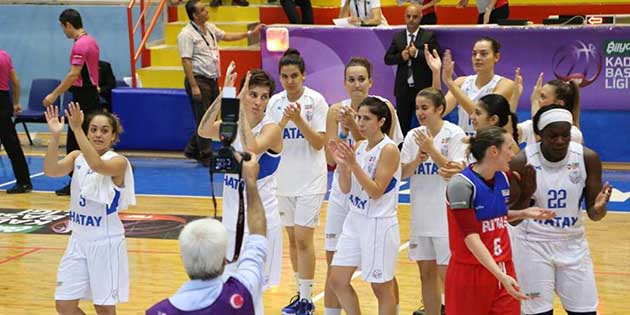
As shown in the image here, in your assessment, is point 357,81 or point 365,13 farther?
point 365,13

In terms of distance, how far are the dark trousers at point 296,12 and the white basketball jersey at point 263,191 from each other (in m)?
9.86

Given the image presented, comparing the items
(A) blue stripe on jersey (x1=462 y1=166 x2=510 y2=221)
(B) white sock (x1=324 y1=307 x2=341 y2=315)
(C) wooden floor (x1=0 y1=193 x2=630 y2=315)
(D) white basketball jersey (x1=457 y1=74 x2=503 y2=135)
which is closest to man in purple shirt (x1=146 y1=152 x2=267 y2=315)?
(A) blue stripe on jersey (x1=462 y1=166 x2=510 y2=221)

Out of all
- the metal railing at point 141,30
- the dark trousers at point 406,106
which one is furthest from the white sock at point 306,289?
the metal railing at point 141,30

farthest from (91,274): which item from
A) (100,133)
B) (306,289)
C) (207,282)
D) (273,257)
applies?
(207,282)

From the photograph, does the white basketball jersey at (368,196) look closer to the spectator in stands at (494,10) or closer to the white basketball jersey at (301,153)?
the white basketball jersey at (301,153)

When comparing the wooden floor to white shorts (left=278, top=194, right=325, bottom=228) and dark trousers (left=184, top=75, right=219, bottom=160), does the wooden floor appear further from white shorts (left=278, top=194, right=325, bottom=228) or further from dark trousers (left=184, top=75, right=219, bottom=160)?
dark trousers (left=184, top=75, right=219, bottom=160)

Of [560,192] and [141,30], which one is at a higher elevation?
[560,192]

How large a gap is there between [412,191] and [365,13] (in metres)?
8.25

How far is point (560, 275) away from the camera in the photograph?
23.4 ft

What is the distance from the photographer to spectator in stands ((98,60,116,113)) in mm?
17272

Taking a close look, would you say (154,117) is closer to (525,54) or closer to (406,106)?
(406,106)

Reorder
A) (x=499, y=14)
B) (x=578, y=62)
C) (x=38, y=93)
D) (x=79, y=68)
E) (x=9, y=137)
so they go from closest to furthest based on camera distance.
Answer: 1. (x=79, y=68)
2. (x=9, y=137)
3. (x=578, y=62)
4. (x=499, y=14)
5. (x=38, y=93)

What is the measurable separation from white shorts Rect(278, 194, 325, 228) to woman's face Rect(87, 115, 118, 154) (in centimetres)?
183

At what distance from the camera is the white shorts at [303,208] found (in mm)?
9000
